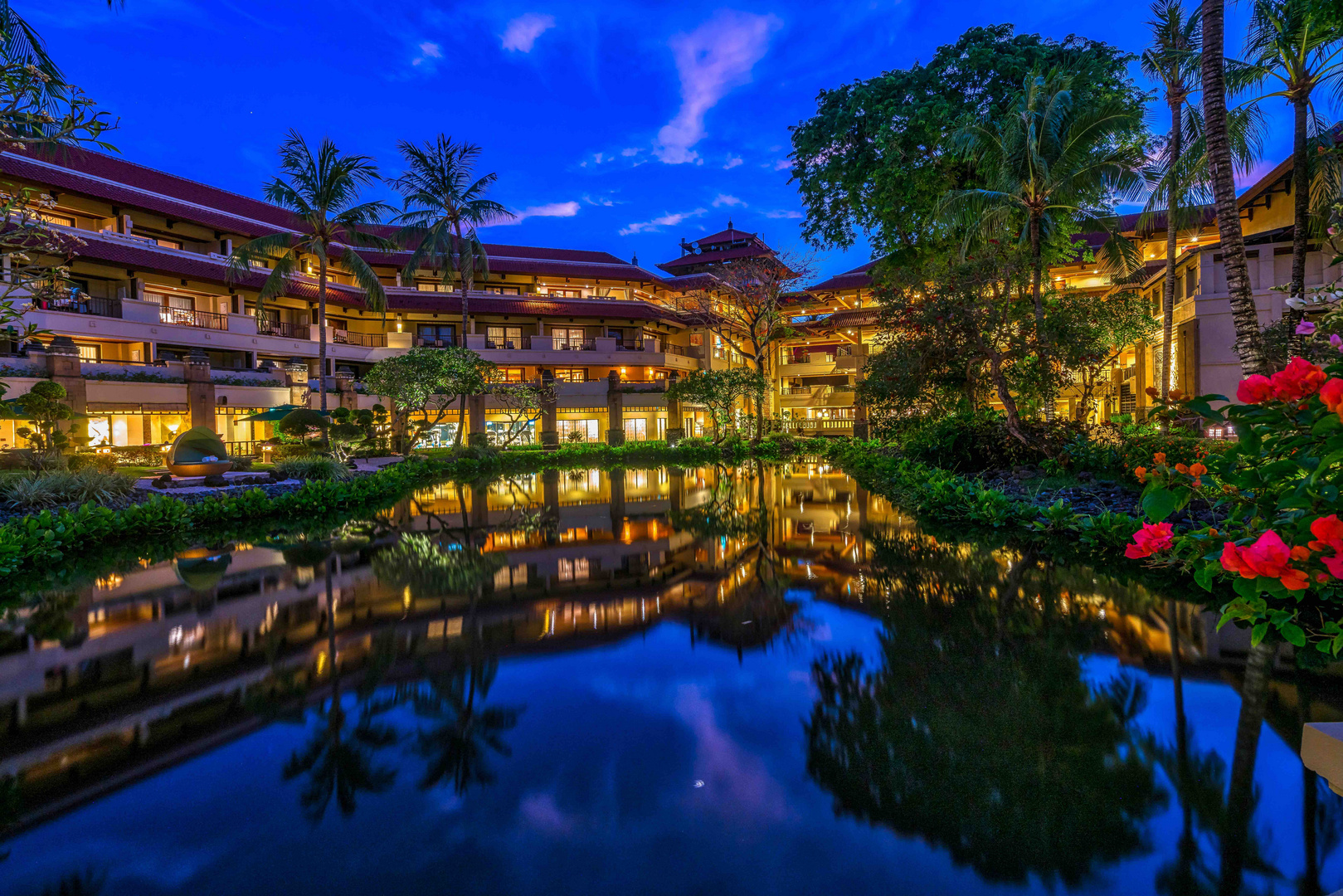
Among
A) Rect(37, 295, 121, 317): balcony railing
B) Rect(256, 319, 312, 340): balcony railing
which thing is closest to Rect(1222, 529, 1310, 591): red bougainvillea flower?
Rect(37, 295, 121, 317): balcony railing

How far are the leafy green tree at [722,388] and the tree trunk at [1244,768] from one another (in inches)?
1020

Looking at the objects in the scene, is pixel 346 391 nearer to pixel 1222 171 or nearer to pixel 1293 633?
pixel 1222 171

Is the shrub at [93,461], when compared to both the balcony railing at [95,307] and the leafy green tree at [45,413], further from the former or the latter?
the balcony railing at [95,307]

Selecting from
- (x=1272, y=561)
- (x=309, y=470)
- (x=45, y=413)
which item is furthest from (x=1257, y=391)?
(x=45, y=413)

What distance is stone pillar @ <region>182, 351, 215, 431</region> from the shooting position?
24.9m

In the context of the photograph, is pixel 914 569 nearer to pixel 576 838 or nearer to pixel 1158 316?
pixel 576 838

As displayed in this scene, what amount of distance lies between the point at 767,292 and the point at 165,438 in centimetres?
2649

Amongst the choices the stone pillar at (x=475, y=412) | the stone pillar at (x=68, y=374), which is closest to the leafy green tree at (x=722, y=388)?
the stone pillar at (x=475, y=412)

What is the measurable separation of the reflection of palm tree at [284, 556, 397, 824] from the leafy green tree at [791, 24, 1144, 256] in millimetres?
16332

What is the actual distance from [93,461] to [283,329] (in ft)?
58.1

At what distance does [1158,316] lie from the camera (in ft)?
84.7

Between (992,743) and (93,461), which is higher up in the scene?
(93,461)

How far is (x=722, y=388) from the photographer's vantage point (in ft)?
101

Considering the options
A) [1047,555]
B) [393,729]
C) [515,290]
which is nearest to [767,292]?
[515,290]
